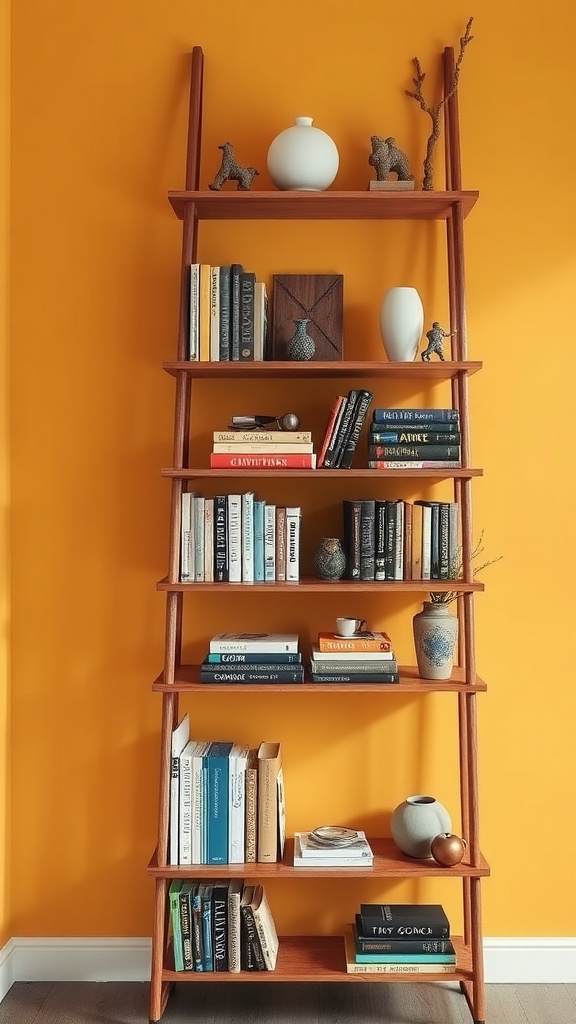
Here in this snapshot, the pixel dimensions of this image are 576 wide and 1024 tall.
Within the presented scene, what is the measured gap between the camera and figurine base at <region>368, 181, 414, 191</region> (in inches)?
97.7

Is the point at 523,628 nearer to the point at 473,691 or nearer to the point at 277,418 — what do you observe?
the point at 473,691

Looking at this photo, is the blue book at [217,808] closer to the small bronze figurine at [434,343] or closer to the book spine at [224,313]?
the book spine at [224,313]

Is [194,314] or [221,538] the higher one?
[194,314]

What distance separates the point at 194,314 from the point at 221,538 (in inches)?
22.3

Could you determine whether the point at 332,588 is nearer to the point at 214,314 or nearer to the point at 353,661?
the point at 353,661

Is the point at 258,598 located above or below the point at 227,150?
below

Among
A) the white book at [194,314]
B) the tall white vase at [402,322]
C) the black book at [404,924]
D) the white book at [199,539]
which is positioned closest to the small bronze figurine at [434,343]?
the tall white vase at [402,322]

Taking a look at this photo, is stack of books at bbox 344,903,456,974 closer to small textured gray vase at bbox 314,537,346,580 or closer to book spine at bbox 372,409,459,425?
small textured gray vase at bbox 314,537,346,580

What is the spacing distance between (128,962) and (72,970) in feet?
0.52

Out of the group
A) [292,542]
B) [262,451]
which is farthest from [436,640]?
[262,451]

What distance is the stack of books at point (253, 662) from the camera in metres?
2.39

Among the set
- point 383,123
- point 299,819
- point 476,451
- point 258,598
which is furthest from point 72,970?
point 383,123

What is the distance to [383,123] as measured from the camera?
8.73 ft

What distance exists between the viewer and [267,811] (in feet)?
7.94
